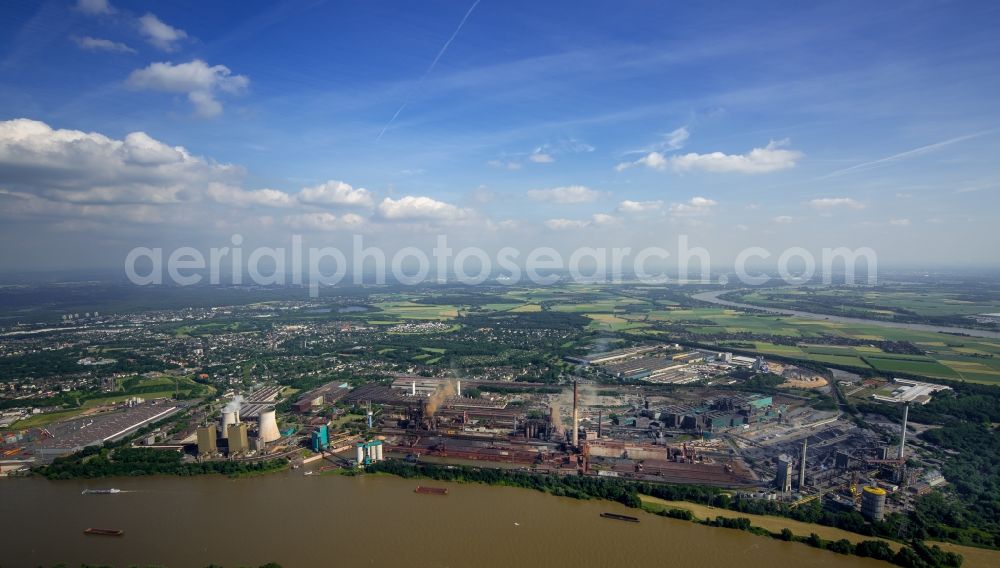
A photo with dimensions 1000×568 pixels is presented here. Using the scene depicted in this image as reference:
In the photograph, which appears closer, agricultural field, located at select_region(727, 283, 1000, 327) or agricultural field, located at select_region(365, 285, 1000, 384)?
agricultural field, located at select_region(365, 285, 1000, 384)

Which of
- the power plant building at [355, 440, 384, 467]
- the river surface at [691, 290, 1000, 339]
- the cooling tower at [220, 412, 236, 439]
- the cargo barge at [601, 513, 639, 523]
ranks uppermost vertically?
the river surface at [691, 290, 1000, 339]

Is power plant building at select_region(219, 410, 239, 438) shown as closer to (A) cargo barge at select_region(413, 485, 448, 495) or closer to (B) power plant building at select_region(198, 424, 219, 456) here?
(B) power plant building at select_region(198, 424, 219, 456)

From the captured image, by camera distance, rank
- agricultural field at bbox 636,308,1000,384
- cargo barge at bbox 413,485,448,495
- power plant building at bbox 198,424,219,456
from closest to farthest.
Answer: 1. cargo barge at bbox 413,485,448,495
2. power plant building at bbox 198,424,219,456
3. agricultural field at bbox 636,308,1000,384

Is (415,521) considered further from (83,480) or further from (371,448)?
(83,480)

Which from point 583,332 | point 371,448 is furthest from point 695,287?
point 371,448

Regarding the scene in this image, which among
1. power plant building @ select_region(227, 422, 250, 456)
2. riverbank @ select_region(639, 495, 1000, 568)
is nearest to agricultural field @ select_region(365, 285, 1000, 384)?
power plant building @ select_region(227, 422, 250, 456)

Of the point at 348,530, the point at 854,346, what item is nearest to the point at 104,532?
the point at 348,530
